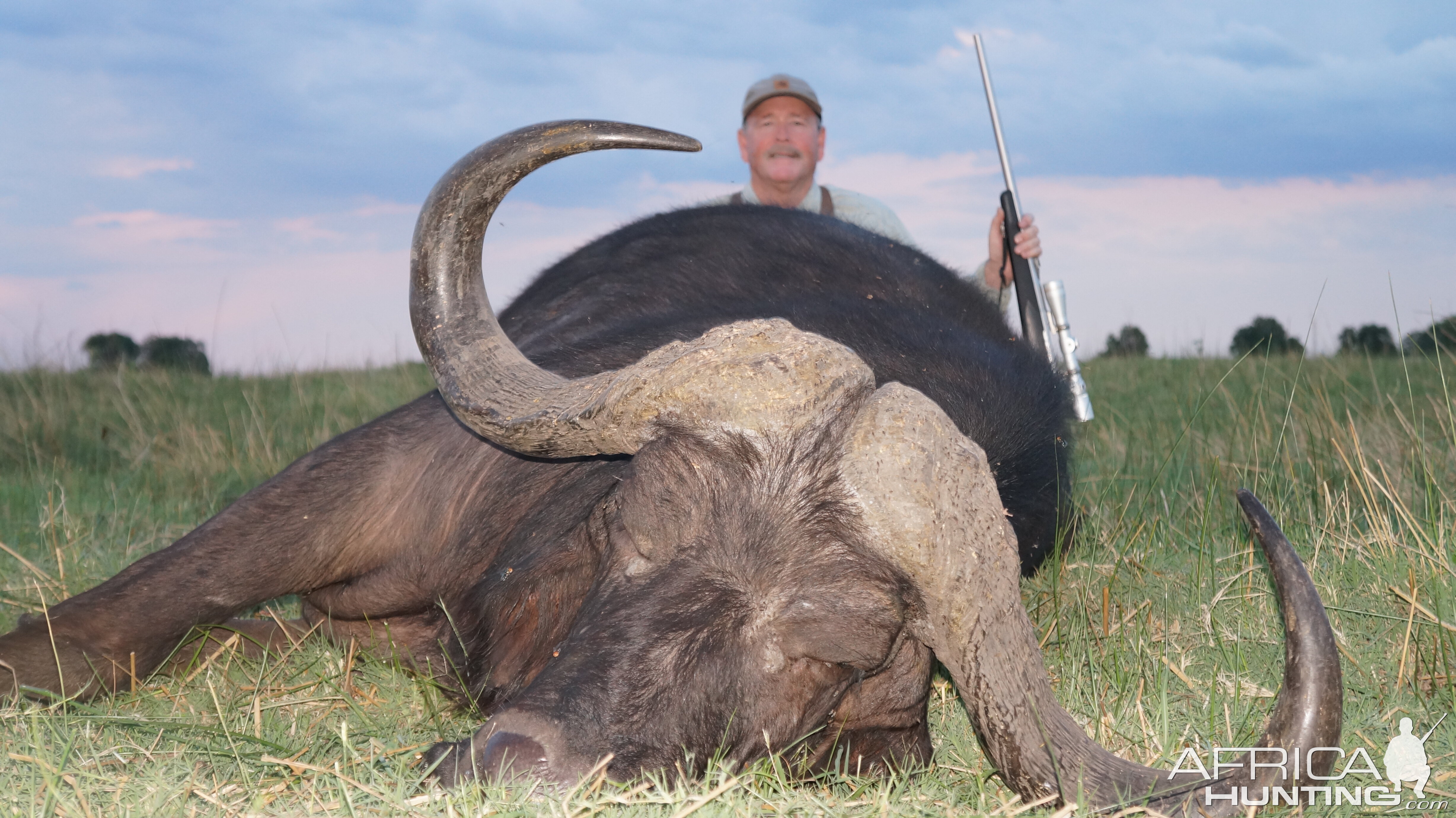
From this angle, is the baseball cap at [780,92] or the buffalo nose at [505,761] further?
the baseball cap at [780,92]

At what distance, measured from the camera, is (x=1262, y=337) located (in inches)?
561

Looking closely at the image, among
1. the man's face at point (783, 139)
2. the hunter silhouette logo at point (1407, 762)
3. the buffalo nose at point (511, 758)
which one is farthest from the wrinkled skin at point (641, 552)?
the man's face at point (783, 139)

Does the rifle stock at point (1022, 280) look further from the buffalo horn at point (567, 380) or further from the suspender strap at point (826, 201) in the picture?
the buffalo horn at point (567, 380)

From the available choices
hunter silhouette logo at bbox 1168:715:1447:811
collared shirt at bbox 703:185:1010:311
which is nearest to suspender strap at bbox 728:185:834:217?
collared shirt at bbox 703:185:1010:311

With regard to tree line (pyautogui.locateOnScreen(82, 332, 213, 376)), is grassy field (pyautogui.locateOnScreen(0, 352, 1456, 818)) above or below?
below

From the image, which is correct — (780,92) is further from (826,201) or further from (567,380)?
(567,380)

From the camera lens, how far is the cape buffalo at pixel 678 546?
7.91 ft

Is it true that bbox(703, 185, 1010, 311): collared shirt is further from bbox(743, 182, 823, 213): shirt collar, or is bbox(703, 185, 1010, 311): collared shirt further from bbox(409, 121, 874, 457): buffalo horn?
bbox(409, 121, 874, 457): buffalo horn

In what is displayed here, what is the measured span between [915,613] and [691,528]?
21.3 inches

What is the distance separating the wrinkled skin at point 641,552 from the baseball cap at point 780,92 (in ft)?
10.8

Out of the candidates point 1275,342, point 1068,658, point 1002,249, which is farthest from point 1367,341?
point 1068,658

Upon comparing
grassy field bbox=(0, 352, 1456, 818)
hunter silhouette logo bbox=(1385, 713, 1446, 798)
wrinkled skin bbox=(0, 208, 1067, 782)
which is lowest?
hunter silhouette logo bbox=(1385, 713, 1446, 798)

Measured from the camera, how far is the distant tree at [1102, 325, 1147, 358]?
564 inches

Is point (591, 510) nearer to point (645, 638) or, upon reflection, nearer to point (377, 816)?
point (645, 638)
